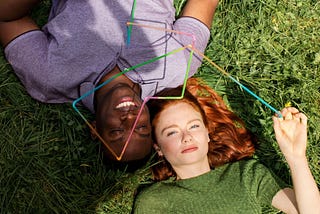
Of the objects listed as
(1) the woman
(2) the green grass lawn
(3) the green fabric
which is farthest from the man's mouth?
(3) the green fabric

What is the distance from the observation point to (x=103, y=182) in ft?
11.1

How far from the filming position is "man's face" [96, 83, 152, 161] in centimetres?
298

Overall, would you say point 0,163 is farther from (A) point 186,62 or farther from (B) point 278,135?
(B) point 278,135

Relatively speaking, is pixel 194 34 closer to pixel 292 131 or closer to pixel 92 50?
pixel 92 50

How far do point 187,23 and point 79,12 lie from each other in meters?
0.73

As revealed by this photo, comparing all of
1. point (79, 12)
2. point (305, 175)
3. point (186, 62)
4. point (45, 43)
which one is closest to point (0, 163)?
point (45, 43)

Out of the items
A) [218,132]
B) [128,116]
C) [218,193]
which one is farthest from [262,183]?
[128,116]

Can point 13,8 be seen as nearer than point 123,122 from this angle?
No

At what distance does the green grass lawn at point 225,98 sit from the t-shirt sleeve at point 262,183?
248mm

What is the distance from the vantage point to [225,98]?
355cm

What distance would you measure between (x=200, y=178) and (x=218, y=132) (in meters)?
0.42

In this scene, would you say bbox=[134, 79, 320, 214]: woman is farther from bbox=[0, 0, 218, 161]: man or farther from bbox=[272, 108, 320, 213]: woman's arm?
bbox=[0, 0, 218, 161]: man

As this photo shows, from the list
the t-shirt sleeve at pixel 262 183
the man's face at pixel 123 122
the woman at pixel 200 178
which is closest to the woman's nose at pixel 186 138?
the woman at pixel 200 178

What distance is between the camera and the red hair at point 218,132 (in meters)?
3.37
